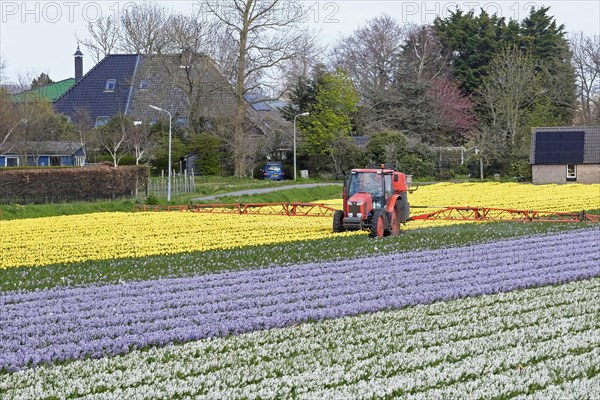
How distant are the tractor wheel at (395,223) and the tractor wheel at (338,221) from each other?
153 cm

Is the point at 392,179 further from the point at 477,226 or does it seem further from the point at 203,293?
the point at 203,293

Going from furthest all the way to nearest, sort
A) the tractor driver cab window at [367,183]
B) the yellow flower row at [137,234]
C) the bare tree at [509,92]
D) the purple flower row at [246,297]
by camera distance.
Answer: the bare tree at [509,92], the tractor driver cab window at [367,183], the yellow flower row at [137,234], the purple flower row at [246,297]

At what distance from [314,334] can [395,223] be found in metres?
15.1

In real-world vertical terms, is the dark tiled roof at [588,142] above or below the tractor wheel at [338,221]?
above

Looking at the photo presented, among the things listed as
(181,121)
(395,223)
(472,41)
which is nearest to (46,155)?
(181,121)

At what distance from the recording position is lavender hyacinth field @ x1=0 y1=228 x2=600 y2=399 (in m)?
10.8

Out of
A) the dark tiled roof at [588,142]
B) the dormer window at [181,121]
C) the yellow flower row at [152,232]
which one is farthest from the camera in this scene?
the dormer window at [181,121]

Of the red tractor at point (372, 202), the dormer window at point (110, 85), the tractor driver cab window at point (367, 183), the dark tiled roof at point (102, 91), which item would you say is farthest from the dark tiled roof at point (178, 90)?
the tractor driver cab window at point (367, 183)

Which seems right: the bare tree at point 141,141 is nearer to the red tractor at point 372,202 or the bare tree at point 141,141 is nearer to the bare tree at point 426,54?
the bare tree at point 426,54

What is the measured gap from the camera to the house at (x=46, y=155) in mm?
71375

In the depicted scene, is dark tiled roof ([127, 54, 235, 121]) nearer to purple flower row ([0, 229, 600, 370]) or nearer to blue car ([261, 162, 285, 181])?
blue car ([261, 162, 285, 181])

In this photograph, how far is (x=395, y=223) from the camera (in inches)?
1125

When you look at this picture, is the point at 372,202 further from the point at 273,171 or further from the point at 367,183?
the point at 273,171

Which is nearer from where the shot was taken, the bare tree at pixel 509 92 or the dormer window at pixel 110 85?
the bare tree at pixel 509 92
